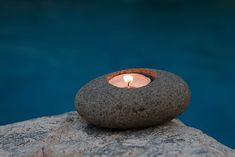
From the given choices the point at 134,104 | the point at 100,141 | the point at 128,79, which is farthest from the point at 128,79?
the point at 100,141

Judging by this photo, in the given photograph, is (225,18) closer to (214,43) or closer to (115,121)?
(214,43)

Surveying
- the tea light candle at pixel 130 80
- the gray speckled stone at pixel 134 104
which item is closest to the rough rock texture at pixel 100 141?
the gray speckled stone at pixel 134 104

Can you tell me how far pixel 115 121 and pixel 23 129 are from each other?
558 millimetres

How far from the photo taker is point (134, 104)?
1.88m

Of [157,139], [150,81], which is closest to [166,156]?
[157,139]

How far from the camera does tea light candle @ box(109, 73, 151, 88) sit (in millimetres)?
2111

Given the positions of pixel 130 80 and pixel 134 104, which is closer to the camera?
pixel 134 104

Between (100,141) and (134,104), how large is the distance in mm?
233

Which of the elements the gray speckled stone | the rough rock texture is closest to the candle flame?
the gray speckled stone

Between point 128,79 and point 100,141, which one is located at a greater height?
point 128,79

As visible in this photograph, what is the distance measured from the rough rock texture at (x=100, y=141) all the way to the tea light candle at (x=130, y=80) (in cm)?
23

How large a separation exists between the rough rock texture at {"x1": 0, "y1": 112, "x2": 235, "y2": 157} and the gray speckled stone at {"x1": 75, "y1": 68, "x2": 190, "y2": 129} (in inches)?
A: 2.4

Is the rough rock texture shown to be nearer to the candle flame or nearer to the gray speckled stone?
the gray speckled stone

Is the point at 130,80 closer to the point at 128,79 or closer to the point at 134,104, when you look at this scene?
the point at 128,79
